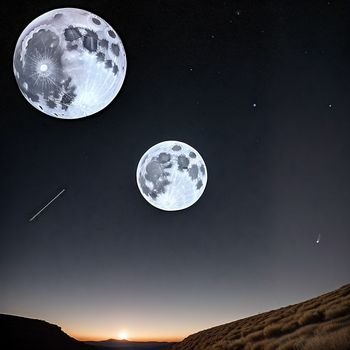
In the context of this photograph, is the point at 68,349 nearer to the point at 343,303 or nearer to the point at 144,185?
the point at 144,185

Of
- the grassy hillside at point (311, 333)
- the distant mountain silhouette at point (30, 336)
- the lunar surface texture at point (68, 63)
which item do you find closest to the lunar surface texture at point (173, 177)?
the lunar surface texture at point (68, 63)

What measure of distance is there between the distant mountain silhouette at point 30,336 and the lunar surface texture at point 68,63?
2219 cm

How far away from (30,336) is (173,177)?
25.6 meters

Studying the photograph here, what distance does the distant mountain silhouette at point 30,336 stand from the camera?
2322 centimetres

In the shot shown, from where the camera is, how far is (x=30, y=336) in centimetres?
2570

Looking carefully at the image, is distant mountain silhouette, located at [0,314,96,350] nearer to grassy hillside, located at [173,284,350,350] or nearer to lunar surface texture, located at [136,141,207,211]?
lunar surface texture, located at [136,141,207,211]

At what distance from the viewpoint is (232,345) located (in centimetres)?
341

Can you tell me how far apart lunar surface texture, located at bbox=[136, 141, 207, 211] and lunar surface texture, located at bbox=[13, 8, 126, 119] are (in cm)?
216

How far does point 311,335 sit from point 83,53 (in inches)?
154

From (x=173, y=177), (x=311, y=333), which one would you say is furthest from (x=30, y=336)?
(x=311, y=333)

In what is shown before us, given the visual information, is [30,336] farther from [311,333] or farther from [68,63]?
[311,333]

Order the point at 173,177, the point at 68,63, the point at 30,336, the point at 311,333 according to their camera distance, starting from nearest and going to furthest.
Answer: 1. the point at 311,333
2. the point at 68,63
3. the point at 173,177
4. the point at 30,336

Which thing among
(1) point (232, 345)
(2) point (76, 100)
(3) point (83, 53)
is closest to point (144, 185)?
(2) point (76, 100)

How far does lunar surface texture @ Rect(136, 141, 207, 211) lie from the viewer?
20.9ft
